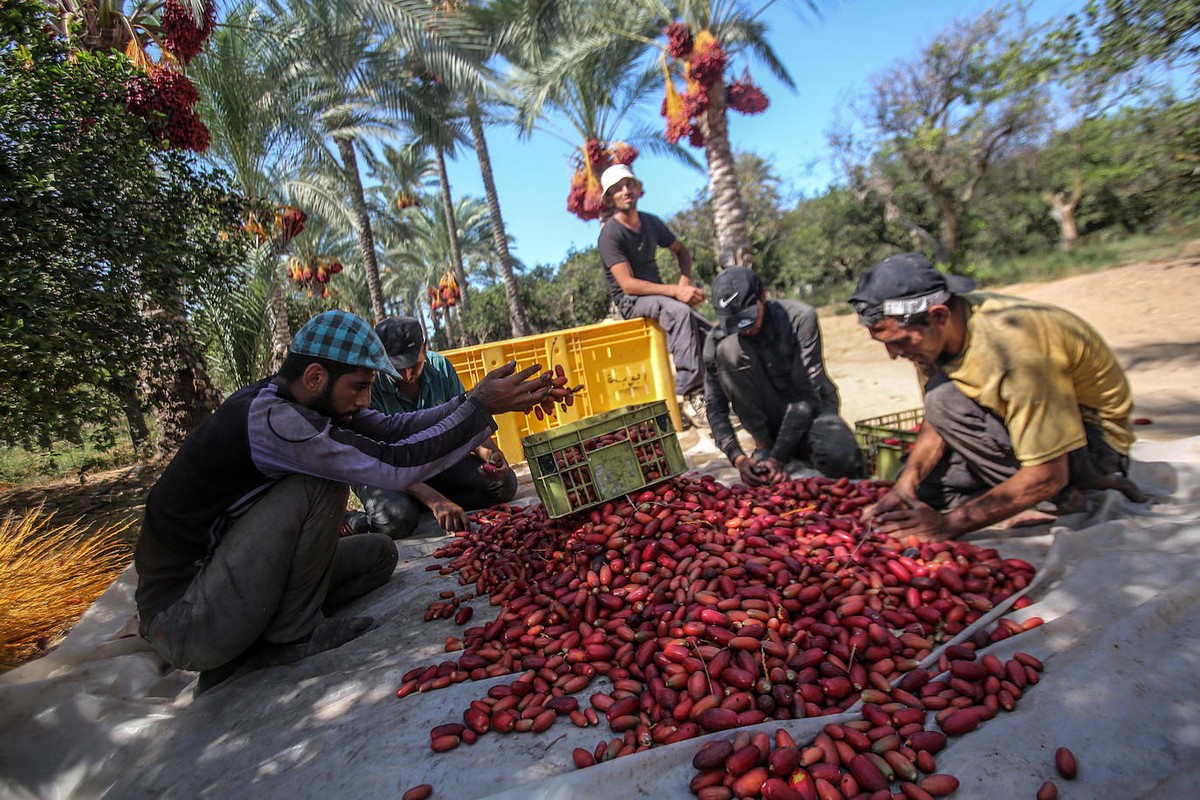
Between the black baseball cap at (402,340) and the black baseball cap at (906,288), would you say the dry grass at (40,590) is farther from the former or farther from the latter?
the black baseball cap at (906,288)

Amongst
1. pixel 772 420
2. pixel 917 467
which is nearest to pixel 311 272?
pixel 772 420

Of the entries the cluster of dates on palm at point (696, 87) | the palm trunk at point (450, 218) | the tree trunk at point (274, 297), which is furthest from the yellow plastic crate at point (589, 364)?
the palm trunk at point (450, 218)

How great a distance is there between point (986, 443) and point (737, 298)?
1.60m

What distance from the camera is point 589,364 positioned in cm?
581

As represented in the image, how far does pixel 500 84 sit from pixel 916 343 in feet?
39.9

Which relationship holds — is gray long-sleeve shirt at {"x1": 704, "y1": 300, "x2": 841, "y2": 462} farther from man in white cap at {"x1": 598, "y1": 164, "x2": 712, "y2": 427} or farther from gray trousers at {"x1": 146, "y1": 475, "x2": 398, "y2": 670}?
gray trousers at {"x1": 146, "y1": 475, "x2": 398, "y2": 670}

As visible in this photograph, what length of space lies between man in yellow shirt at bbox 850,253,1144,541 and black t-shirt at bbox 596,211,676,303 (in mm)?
3411

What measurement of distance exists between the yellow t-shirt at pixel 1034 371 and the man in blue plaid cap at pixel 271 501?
6.71 feet

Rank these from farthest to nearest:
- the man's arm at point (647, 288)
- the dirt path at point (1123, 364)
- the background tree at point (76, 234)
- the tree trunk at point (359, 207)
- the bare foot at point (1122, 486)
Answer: the tree trunk at point (359, 207)
the man's arm at point (647, 288)
the dirt path at point (1123, 364)
the background tree at point (76, 234)
the bare foot at point (1122, 486)

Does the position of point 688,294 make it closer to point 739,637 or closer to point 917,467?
point 917,467

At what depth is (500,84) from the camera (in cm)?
1273

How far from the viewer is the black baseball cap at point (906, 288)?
257 centimetres

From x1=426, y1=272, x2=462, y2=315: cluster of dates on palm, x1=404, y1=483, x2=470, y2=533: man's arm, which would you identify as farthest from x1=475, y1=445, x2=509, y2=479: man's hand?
x1=426, y1=272, x2=462, y2=315: cluster of dates on palm

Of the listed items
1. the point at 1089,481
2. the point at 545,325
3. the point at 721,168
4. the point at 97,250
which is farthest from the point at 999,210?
the point at 97,250
